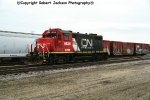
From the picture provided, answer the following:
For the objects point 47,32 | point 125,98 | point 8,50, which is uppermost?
point 47,32

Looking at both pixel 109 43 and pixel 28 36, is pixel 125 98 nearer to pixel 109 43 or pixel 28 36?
pixel 28 36

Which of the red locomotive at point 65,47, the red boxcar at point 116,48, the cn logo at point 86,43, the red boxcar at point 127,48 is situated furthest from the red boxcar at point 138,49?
the cn logo at point 86,43

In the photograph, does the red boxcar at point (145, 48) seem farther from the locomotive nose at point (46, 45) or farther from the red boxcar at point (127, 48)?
the locomotive nose at point (46, 45)

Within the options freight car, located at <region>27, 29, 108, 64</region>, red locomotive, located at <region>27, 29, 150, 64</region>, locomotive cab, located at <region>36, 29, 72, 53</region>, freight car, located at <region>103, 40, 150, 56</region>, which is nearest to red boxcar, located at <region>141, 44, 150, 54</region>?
freight car, located at <region>103, 40, 150, 56</region>

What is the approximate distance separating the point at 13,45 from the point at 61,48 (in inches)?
184

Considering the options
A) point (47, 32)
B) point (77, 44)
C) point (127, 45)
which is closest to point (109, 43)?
point (127, 45)

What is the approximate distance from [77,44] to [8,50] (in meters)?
6.58

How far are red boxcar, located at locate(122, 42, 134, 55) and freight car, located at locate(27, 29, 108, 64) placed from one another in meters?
16.2

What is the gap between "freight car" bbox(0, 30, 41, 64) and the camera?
2478 cm

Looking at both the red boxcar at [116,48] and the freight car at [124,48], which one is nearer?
the freight car at [124,48]

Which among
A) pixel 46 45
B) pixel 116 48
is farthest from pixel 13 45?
pixel 116 48

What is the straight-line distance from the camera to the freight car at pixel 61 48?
2341 centimetres

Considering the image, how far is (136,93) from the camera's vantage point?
10141 mm

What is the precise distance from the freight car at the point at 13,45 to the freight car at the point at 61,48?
6.92 ft
